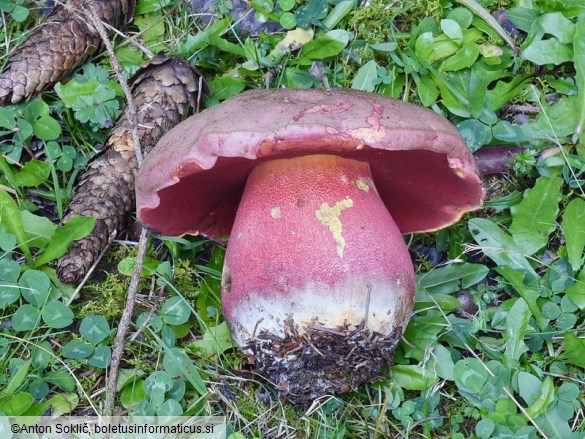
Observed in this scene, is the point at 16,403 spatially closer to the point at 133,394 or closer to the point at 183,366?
the point at 133,394

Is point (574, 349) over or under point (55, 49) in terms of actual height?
under

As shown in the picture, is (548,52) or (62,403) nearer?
(62,403)

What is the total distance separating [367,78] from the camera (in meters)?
2.56

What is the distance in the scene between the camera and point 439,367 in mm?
2191

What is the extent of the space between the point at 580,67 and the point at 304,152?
4.25ft

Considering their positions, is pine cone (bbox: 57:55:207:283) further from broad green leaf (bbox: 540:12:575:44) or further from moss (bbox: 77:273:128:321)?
broad green leaf (bbox: 540:12:575:44)

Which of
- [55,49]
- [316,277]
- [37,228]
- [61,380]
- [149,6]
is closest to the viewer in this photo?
[316,277]

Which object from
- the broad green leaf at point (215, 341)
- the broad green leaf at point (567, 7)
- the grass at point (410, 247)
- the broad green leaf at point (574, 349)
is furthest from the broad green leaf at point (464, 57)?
the broad green leaf at point (215, 341)

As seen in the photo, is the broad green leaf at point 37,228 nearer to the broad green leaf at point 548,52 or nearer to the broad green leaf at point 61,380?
the broad green leaf at point 61,380

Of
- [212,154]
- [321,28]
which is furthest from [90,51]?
[212,154]

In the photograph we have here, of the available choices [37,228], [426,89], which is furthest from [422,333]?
[37,228]

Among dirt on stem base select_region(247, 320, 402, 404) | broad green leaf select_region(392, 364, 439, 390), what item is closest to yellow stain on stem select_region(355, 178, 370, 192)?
dirt on stem base select_region(247, 320, 402, 404)

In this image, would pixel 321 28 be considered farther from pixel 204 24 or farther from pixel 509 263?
pixel 509 263

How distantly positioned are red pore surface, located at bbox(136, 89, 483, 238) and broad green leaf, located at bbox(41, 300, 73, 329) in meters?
0.43
